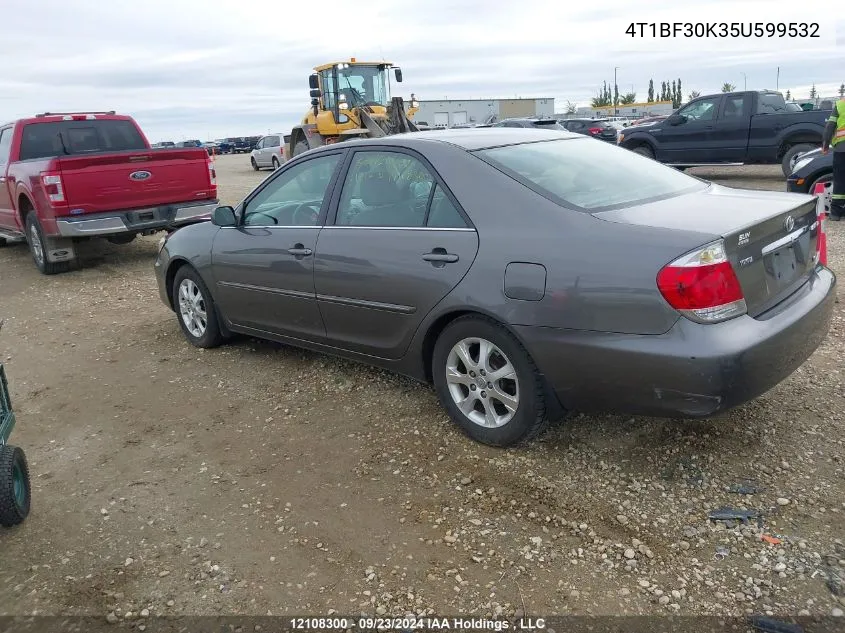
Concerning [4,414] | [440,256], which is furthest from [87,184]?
[440,256]

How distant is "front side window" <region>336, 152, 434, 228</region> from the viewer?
3.81 metres

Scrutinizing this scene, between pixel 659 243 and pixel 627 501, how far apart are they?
45.4 inches

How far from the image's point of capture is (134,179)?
8820 millimetres

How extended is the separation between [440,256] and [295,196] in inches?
60.7

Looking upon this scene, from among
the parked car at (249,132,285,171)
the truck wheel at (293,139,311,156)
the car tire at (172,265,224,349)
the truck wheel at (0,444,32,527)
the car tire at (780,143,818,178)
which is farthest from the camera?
the parked car at (249,132,285,171)

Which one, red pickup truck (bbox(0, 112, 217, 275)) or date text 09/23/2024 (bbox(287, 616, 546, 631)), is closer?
date text 09/23/2024 (bbox(287, 616, 546, 631))

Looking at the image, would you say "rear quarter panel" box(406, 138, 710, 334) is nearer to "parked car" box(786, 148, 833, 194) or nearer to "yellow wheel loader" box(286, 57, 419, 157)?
"parked car" box(786, 148, 833, 194)

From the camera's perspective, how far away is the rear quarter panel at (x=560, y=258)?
2877 millimetres

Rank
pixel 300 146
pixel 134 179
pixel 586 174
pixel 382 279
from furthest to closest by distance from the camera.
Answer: pixel 300 146 → pixel 134 179 → pixel 382 279 → pixel 586 174

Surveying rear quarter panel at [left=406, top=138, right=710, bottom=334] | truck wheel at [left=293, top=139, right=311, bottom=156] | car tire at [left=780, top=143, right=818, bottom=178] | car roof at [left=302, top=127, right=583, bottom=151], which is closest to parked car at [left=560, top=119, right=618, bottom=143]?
truck wheel at [left=293, top=139, right=311, bottom=156]

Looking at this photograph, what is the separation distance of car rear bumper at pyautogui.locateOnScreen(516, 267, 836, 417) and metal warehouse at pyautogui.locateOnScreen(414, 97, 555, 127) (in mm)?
45817

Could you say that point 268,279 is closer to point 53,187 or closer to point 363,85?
point 53,187

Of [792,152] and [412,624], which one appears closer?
[412,624]

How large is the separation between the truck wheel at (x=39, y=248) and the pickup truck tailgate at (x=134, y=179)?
105cm
